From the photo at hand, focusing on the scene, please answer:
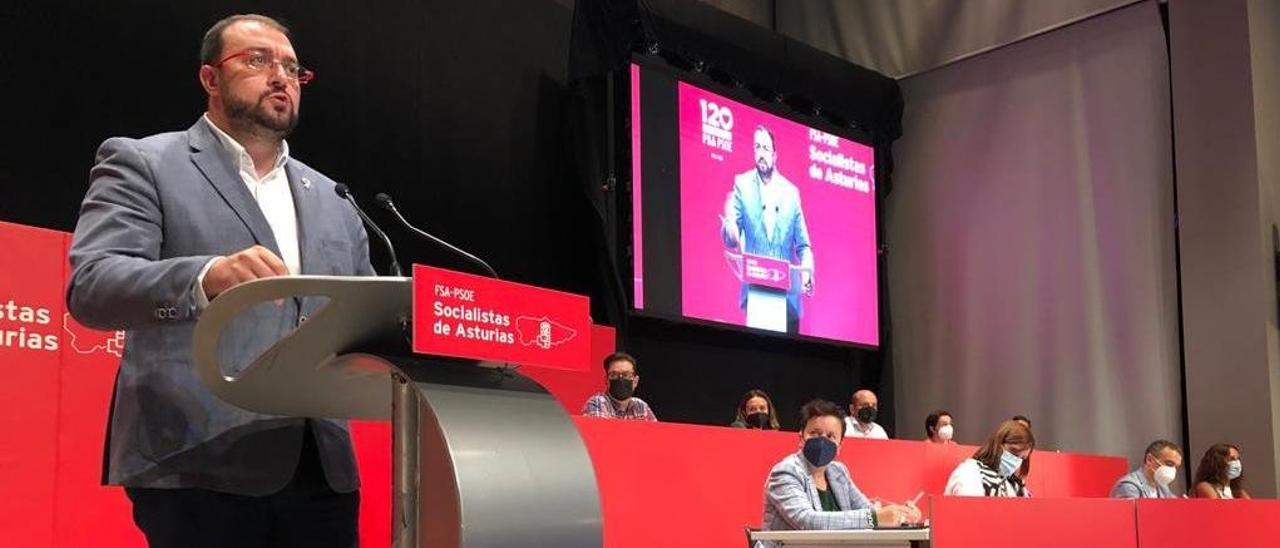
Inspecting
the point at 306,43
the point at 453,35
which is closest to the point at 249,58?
the point at 306,43

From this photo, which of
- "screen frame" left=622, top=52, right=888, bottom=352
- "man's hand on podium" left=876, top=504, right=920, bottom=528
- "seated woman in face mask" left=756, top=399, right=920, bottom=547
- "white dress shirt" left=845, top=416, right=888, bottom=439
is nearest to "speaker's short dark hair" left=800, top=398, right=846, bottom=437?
"seated woman in face mask" left=756, top=399, right=920, bottom=547

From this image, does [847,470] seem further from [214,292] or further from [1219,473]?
[214,292]

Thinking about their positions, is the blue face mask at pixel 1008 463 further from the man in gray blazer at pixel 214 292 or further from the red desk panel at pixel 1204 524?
the man in gray blazer at pixel 214 292

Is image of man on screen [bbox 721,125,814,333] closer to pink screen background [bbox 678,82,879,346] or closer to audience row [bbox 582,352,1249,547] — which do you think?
pink screen background [bbox 678,82,879,346]

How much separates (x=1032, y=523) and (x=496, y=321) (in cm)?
290

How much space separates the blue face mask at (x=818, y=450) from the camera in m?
4.25

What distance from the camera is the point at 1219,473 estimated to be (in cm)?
611

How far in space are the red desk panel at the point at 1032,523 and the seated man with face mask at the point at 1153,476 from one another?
2214 mm

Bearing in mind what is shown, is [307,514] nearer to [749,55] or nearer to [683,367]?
[683,367]

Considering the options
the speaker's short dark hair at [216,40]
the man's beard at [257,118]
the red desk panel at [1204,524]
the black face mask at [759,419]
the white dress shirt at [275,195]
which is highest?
the speaker's short dark hair at [216,40]

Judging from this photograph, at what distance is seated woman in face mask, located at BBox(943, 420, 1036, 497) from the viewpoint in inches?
200

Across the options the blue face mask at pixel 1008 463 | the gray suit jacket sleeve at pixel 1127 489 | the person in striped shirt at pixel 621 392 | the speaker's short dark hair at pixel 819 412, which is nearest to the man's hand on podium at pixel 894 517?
the speaker's short dark hair at pixel 819 412

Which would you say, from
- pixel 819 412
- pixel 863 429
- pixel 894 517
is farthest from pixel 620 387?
pixel 863 429

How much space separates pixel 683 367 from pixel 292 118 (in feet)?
18.8
